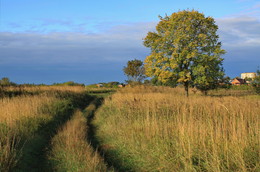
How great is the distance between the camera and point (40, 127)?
10992 millimetres

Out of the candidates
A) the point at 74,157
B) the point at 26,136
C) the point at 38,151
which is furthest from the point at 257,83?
the point at 74,157

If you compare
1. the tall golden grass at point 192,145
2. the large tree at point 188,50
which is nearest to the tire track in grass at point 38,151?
the tall golden grass at point 192,145

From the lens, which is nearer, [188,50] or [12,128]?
[12,128]

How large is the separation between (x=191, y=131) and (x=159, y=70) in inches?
843

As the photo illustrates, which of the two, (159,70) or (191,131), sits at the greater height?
(159,70)

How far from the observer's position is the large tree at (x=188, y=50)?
88.1ft

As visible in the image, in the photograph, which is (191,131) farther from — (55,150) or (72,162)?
(55,150)

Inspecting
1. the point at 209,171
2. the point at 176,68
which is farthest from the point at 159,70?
the point at 209,171

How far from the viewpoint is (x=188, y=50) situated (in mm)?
27328

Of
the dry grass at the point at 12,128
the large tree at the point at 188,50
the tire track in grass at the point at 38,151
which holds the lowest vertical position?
the tire track in grass at the point at 38,151

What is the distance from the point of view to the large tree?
26844mm

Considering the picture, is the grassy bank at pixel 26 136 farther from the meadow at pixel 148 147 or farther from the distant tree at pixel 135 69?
the distant tree at pixel 135 69

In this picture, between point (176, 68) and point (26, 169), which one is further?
point (176, 68)

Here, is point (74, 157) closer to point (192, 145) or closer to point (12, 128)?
point (192, 145)
